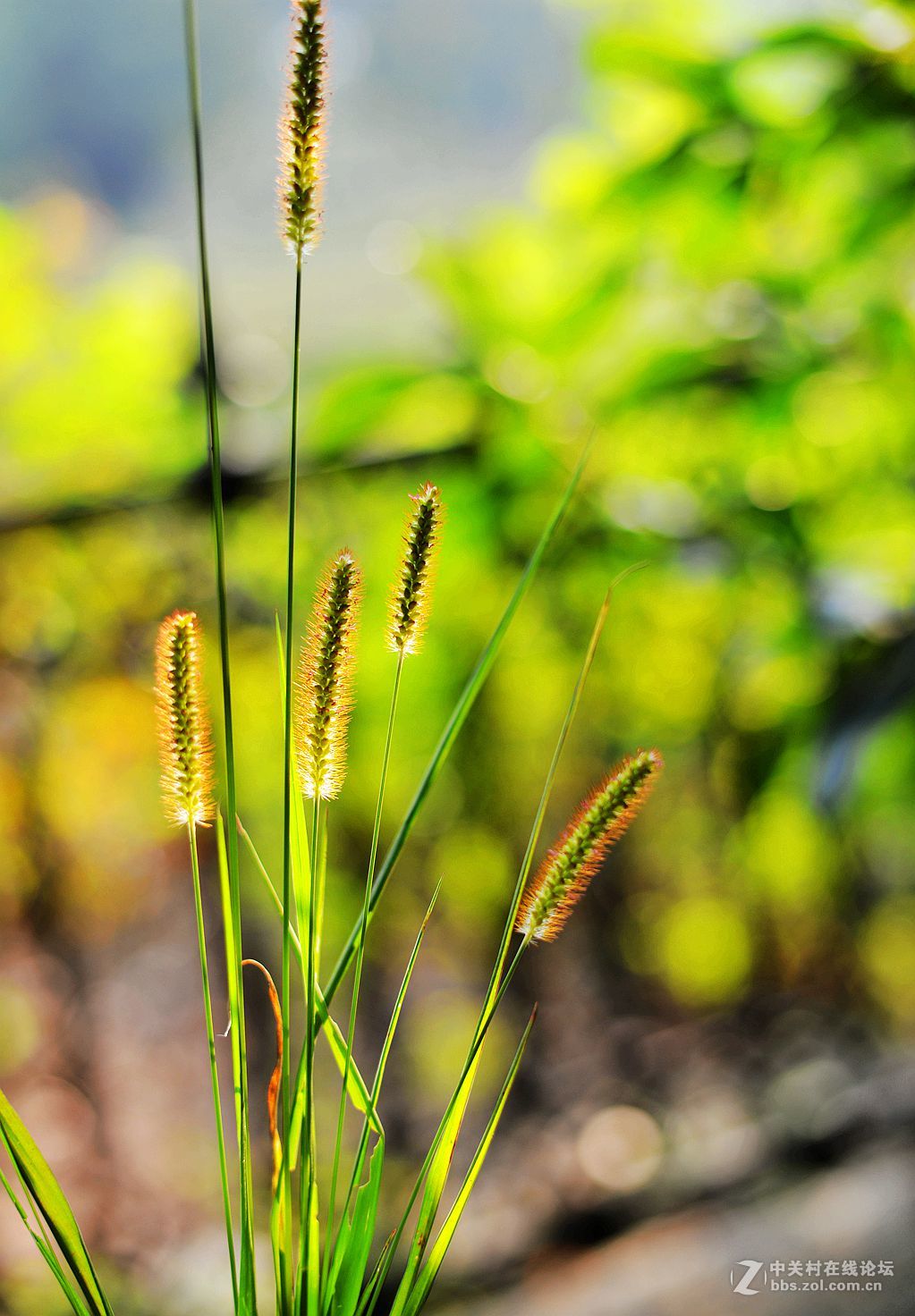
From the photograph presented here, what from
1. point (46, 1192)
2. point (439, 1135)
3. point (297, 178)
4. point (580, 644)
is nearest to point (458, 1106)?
point (439, 1135)

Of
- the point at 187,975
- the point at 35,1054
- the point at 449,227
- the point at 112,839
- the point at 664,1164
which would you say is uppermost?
the point at 449,227

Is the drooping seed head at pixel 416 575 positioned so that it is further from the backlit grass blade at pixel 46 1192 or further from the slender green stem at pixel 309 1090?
the backlit grass blade at pixel 46 1192

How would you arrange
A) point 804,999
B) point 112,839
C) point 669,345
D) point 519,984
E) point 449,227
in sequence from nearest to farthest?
1. point 669,345
2. point 449,227
3. point 112,839
4. point 519,984
5. point 804,999

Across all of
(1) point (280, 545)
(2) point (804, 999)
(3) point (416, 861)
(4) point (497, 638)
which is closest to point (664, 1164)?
(2) point (804, 999)

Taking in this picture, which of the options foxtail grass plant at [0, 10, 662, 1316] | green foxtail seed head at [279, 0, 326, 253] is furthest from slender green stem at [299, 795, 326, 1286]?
green foxtail seed head at [279, 0, 326, 253]

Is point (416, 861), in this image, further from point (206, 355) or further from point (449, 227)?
point (206, 355)

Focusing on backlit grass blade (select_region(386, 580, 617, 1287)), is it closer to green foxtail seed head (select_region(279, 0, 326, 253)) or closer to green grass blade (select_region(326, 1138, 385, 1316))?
green grass blade (select_region(326, 1138, 385, 1316))

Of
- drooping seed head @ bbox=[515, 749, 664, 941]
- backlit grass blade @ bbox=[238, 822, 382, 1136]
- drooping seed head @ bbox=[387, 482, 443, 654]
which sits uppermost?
drooping seed head @ bbox=[387, 482, 443, 654]
